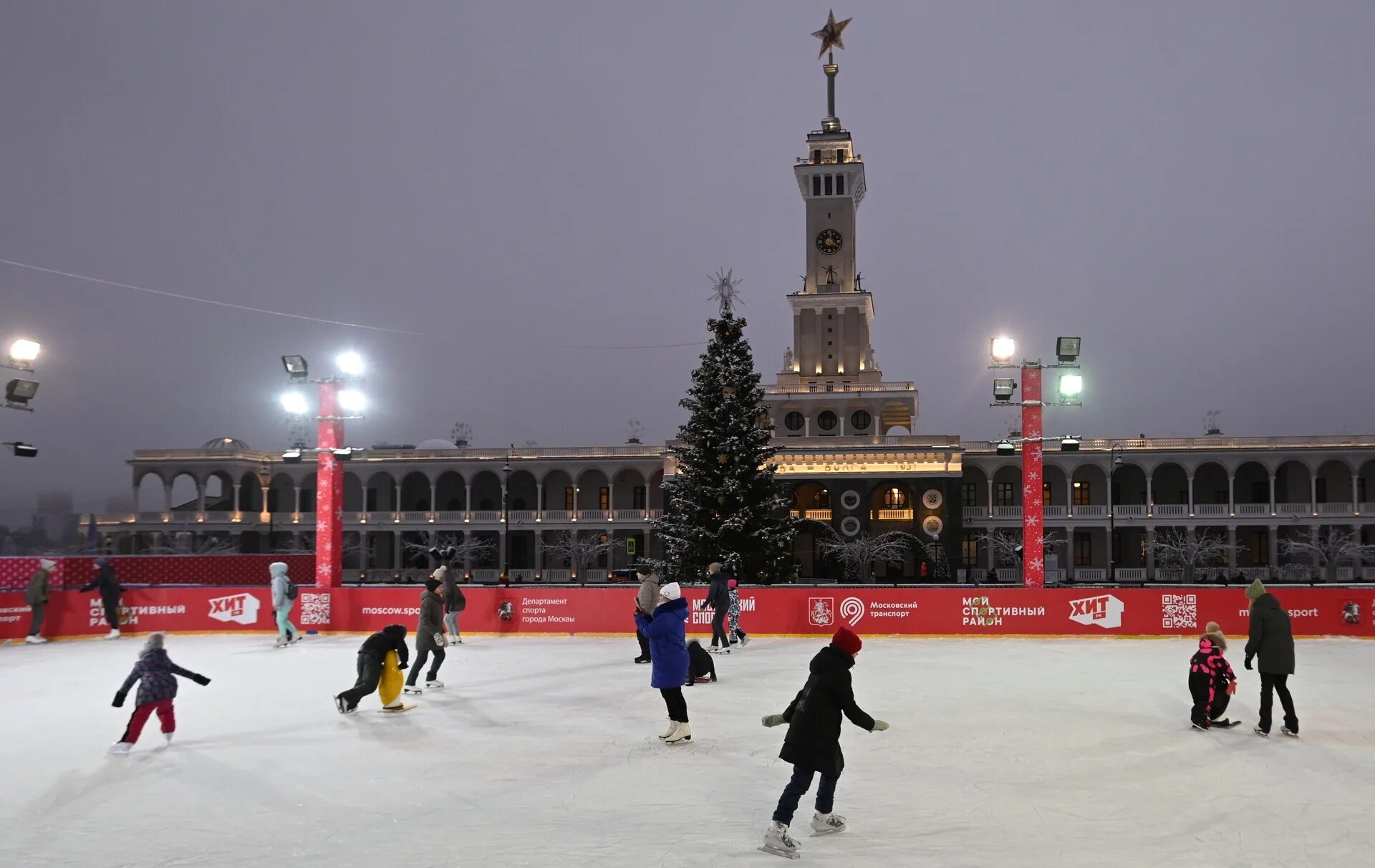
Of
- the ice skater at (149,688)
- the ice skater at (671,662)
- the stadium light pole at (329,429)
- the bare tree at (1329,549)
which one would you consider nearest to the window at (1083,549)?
the bare tree at (1329,549)

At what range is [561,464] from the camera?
62.5 metres

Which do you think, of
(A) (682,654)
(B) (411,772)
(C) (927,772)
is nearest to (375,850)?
(B) (411,772)

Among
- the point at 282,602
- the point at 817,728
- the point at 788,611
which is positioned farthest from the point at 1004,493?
the point at 817,728

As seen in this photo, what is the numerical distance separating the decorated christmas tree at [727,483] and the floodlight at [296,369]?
511 inches

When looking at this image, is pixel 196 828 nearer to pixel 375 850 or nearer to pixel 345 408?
pixel 375 850

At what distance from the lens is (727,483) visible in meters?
33.7

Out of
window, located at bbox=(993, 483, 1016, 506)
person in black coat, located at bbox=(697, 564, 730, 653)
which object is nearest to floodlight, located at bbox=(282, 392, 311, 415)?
person in black coat, located at bbox=(697, 564, 730, 653)

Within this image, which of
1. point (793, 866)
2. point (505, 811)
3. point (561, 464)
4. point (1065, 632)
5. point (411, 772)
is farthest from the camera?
point (561, 464)

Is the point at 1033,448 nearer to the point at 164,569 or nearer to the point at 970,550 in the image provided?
the point at 164,569

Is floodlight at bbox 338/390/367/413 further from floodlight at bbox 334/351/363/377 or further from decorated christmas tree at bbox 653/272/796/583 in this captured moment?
decorated christmas tree at bbox 653/272/796/583

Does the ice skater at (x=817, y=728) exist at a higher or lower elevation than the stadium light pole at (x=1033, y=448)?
lower

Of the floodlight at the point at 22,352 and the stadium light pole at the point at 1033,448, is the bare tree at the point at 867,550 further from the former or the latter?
the floodlight at the point at 22,352

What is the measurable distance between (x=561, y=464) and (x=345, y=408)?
3832cm

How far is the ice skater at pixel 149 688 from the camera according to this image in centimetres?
1073
